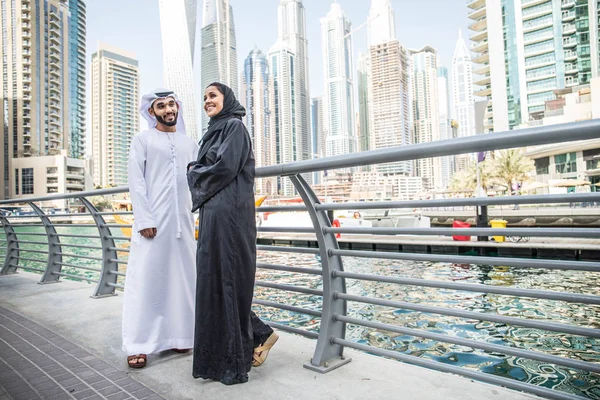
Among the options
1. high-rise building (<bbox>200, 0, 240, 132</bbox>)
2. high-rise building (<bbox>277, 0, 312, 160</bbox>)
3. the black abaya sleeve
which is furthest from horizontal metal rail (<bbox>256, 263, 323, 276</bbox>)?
high-rise building (<bbox>200, 0, 240, 132</bbox>)

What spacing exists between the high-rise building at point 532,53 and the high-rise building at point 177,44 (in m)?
67.4

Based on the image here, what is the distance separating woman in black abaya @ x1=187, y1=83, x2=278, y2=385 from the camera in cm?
216

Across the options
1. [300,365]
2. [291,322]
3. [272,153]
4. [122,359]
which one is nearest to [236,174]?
[300,365]

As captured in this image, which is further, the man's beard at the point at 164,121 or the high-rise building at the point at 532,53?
the high-rise building at the point at 532,53

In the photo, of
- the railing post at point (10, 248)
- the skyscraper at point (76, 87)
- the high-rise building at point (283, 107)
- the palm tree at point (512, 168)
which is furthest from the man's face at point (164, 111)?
the high-rise building at point (283, 107)

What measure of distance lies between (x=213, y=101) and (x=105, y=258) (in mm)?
2873

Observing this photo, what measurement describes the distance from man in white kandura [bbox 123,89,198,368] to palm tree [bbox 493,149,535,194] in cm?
3754

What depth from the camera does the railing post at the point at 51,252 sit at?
527 centimetres

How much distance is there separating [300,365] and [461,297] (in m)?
6.21

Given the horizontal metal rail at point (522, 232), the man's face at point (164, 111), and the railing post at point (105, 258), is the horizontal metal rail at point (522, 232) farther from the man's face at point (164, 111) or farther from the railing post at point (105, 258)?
the railing post at point (105, 258)

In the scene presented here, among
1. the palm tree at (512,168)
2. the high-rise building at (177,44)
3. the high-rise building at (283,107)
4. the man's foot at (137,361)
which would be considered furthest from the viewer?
the high-rise building at (283,107)

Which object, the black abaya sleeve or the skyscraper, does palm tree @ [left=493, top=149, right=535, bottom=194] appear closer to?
the black abaya sleeve

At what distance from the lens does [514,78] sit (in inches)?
2474

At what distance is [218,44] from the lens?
5546 inches
